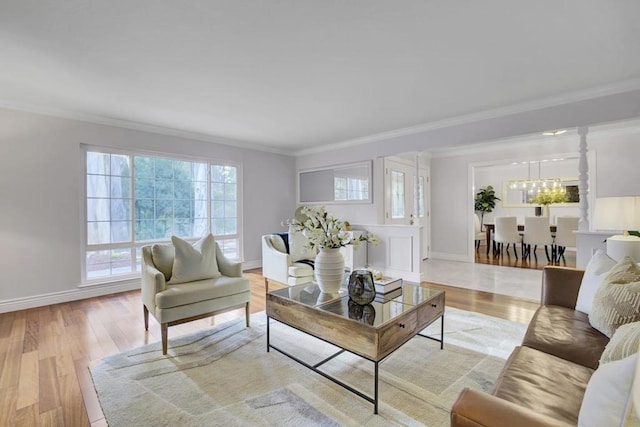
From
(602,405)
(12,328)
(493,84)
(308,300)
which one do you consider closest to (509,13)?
(493,84)

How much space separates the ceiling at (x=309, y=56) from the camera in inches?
75.2

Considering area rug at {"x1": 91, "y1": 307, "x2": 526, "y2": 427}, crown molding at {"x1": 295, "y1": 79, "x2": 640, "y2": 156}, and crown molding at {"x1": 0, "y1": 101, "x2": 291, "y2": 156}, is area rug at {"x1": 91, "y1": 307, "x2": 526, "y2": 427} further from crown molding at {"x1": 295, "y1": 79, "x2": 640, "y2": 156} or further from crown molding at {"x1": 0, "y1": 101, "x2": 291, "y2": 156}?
crown molding at {"x1": 0, "y1": 101, "x2": 291, "y2": 156}

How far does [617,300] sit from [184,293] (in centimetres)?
279

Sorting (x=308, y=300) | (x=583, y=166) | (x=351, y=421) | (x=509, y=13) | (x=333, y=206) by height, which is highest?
(x=509, y=13)

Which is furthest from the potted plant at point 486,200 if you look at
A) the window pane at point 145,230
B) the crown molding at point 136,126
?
the window pane at point 145,230

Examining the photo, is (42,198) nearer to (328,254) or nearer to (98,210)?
(98,210)

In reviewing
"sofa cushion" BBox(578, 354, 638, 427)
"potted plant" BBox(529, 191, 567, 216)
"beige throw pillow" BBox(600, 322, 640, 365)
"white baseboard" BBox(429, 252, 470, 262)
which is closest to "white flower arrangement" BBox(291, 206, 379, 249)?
"beige throw pillow" BBox(600, 322, 640, 365)

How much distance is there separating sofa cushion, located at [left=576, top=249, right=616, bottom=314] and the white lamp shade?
0.89 m

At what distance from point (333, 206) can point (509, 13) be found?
165 inches

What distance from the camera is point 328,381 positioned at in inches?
79.3

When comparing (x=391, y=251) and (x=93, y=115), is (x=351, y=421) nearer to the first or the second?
(x=391, y=251)

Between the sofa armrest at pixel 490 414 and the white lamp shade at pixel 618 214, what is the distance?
2645 millimetres

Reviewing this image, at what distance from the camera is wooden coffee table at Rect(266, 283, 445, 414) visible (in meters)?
1.76

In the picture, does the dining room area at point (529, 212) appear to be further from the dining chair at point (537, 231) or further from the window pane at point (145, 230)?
the window pane at point (145, 230)
